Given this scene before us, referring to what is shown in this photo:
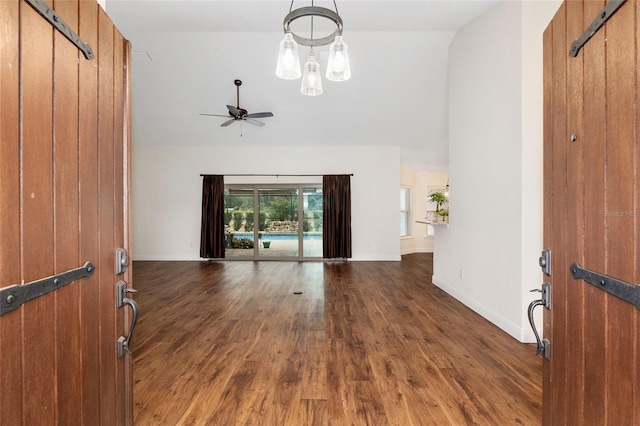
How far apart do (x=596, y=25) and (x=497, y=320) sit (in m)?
2.96

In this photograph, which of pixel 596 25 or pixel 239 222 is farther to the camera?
pixel 239 222

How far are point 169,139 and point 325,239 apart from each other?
14.3ft

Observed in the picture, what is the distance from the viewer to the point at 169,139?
294 inches

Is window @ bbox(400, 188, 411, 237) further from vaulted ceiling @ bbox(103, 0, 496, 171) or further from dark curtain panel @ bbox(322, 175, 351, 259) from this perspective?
dark curtain panel @ bbox(322, 175, 351, 259)

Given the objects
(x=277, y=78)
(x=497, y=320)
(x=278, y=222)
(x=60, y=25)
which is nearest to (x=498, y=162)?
(x=497, y=320)

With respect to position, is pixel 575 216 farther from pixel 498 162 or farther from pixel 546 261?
pixel 498 162

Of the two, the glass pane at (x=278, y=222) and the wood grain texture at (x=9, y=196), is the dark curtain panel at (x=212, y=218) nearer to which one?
the glass pane at (x=278, y=222)

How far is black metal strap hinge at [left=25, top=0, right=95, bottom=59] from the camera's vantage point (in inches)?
33.9

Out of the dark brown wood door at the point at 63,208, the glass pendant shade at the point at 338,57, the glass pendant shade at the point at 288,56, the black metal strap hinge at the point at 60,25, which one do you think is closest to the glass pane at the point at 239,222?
the glass pendant shade at the point at 288,56

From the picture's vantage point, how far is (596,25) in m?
1.00

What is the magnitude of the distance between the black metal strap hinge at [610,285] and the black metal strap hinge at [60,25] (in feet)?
5.78

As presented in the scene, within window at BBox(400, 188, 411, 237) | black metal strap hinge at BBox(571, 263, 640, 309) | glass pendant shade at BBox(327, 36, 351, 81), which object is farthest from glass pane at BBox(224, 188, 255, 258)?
black metal strap hinge at BBox(571, 263, 640, 309)

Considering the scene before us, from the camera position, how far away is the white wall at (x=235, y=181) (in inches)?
300

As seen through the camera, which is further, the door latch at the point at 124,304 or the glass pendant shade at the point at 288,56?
the glass pendant shade at the point at 288,56
